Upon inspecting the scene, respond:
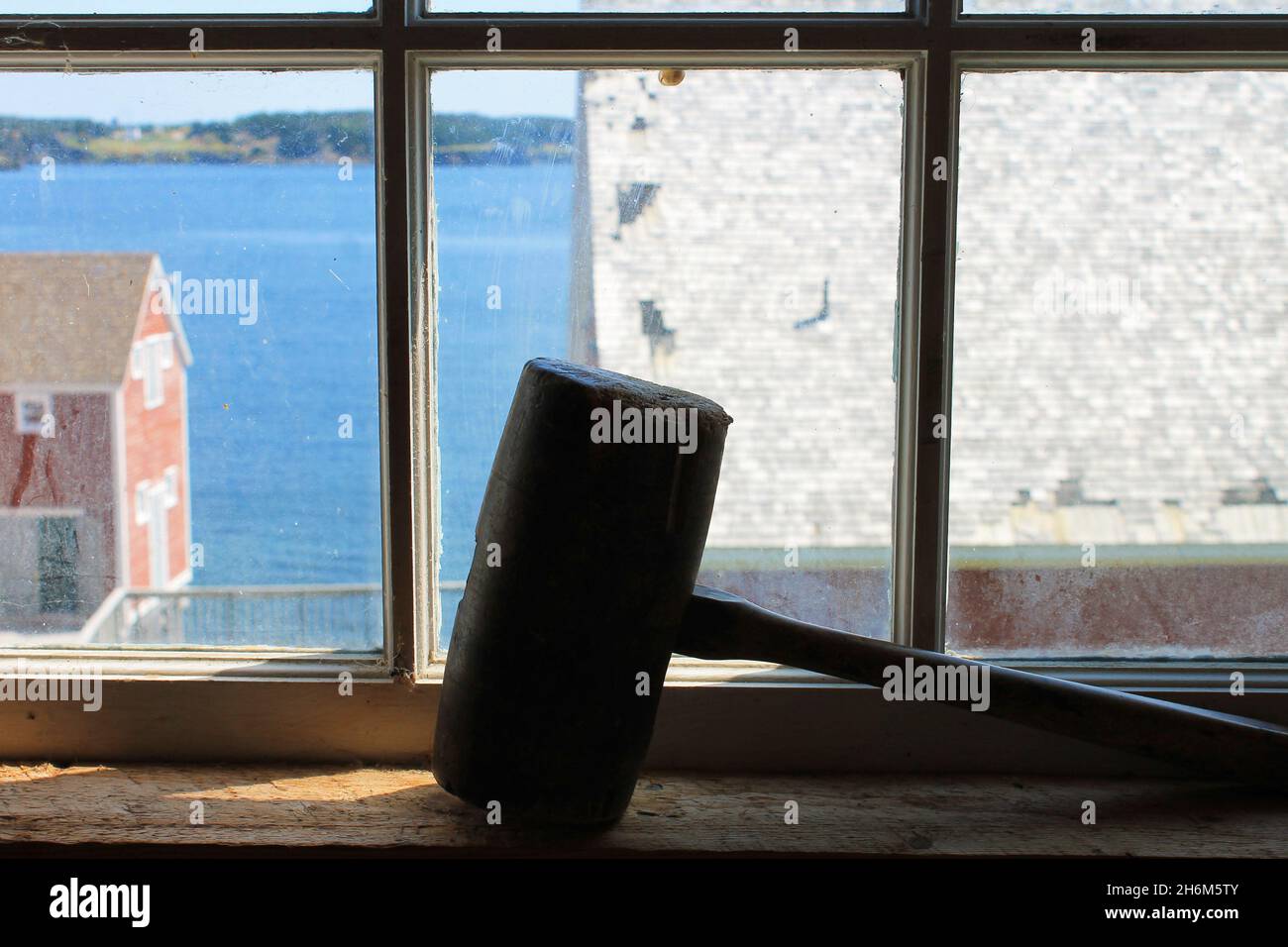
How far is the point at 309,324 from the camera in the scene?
5.44 ft

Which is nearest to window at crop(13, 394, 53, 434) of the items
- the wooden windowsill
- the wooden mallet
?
the wooden windowsill

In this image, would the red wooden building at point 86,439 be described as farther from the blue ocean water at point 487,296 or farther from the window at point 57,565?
the blue ocean water at point 487,296

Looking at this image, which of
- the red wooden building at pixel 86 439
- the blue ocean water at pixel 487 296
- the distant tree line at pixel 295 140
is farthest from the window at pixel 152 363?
the blue ocean water at pixel 487 296

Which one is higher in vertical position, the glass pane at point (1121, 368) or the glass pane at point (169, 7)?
the glass pane at point (169, 7)

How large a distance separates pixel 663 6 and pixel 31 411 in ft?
3.75

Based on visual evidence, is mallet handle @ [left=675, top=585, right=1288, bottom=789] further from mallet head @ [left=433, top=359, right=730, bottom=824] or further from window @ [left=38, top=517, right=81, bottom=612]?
window @ [left=38, top=517, right=81, bottom=612]

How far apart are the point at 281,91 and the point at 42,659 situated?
37.6 inches

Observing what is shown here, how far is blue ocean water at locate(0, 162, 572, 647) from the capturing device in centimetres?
164

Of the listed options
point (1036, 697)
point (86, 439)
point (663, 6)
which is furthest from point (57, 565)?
point (1036, 697)

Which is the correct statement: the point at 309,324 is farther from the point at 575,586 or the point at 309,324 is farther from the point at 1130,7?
the point at 1130,7

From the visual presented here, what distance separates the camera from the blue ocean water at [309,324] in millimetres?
1641

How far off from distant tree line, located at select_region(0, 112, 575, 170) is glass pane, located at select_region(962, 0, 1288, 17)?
0.67 metres

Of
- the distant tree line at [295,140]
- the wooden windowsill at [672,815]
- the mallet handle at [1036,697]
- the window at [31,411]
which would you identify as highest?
the distant tree line at [295,140]

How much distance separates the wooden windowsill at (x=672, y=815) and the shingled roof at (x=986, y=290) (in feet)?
1.25
